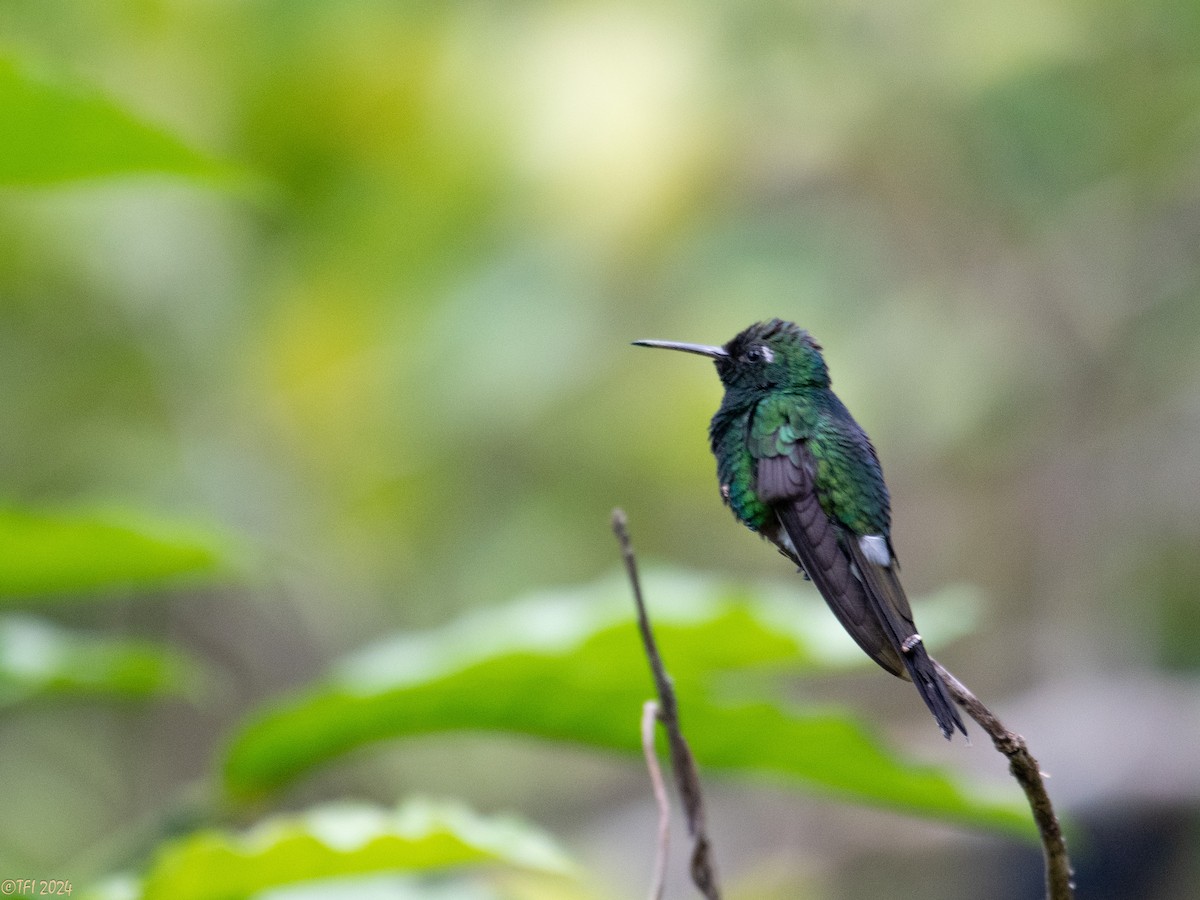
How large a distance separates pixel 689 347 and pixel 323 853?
66 cm

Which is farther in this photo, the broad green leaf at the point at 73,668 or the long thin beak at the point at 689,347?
the broad green leaf at the point at 73,668

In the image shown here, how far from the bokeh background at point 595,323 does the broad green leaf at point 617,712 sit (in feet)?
10.4

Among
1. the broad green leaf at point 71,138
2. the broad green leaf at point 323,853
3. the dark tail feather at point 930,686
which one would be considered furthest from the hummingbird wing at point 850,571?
the broad green leaf at point 71,138

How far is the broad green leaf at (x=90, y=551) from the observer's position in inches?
73.5

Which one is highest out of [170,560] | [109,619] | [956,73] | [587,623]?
[956,73]

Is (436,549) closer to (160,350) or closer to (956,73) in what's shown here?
(160,350)

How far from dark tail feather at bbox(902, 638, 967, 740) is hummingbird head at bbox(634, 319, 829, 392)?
506 millimetres

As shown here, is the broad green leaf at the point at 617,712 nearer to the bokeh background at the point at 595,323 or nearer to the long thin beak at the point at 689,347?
the long thin beak at the point at 689,347

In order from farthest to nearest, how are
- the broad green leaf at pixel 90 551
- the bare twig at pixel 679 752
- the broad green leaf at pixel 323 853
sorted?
1. the broad green leaf at pixel 90 551
2. the broad green leaf at pixel 323 853
3. the bare twig at pixel 679 752

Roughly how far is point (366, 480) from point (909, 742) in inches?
95.7

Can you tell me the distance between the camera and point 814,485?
1245 mm

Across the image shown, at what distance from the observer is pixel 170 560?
2.00 meters

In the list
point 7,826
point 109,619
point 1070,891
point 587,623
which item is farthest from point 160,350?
point 1070,891

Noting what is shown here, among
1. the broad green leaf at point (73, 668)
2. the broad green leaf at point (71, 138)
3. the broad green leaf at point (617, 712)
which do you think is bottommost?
the broad green leaf at point (617, 712)
